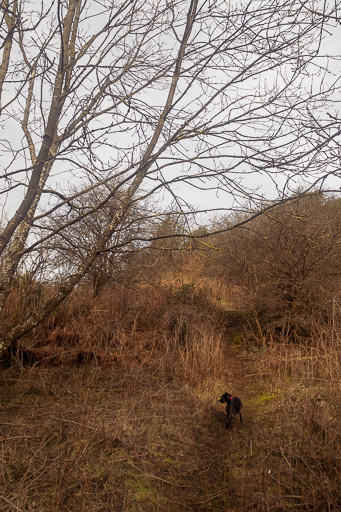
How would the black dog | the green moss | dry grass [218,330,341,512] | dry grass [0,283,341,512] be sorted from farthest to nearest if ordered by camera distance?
the green moss, the black dog, dry grass [0,283,341,512], dry grass [218,330,341,512]

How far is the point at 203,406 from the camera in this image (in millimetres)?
4102

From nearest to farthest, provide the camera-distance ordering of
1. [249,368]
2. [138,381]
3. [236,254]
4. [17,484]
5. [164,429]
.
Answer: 1. [17,484]
2. [164,429]
3. [138,381]
4. [249,368]
5. [236,254]

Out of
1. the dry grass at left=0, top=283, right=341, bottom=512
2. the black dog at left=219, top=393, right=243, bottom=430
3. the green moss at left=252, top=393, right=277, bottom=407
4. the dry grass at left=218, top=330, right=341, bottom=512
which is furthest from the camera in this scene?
the green moss at left=252, top=393, right=277, bottom=407

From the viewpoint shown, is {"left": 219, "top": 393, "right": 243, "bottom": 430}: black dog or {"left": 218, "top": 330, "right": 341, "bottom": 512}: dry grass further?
{"left": 219, "top": 393, "right": 243, "bottom": 430}: black dog

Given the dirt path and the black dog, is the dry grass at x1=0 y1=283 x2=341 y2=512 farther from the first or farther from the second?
the black dog

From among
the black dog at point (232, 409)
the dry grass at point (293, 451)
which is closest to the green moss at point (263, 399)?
the dry grass at point (293, 451)

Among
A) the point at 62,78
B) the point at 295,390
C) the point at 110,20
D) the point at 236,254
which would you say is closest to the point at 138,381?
the point at 295,390

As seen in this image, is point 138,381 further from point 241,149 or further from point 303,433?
point 241,149

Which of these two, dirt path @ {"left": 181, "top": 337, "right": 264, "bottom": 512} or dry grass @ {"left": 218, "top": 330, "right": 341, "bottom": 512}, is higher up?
dry grass @ {"left": 218, "top": 330, "right": 341, "bottom": 512}

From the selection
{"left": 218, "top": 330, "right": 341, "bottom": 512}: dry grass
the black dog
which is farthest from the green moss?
the black dog

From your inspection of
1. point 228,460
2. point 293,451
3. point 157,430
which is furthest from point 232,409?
point 293,451

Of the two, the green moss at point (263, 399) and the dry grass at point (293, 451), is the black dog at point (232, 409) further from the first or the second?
the green moss at point (263, 399)

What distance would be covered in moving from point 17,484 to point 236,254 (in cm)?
1053

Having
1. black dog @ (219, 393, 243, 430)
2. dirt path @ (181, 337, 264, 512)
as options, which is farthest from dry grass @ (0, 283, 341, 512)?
black dog @ (219, 393, 243, 430)
